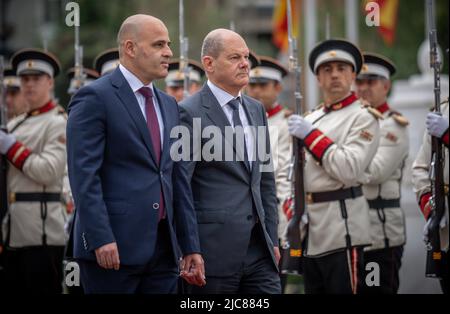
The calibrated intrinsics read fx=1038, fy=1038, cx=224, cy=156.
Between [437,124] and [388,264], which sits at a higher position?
[437,124]

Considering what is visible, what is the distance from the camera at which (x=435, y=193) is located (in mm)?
7477

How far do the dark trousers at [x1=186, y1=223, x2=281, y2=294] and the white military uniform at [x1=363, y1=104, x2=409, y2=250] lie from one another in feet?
7.51

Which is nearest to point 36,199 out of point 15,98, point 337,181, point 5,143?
point 5,143

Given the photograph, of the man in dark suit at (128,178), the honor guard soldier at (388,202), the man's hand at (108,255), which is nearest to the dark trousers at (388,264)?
the honor guard soldier at (388,202)

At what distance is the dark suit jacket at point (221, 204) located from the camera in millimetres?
6172

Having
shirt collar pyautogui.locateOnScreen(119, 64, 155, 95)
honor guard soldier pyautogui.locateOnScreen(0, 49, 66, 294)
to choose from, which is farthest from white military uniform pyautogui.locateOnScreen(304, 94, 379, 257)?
honor guard soldier pyautogui.locateOnScreen(0, 49, 66, 294)

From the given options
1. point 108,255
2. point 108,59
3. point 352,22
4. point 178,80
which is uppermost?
point 352,22

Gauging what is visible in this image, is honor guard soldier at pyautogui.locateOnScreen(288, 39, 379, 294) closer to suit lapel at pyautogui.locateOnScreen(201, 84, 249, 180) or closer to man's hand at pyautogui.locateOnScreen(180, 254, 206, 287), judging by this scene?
suit lapel at pyautogui.locateOnScreen(201, 84, 249, 180)

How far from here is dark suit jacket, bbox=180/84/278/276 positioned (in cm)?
617

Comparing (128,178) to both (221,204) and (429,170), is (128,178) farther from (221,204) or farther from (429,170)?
(429,170)

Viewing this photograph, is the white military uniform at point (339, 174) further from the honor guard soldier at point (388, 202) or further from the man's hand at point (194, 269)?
the man's hand at point (194, 269)

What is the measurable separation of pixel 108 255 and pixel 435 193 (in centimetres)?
295

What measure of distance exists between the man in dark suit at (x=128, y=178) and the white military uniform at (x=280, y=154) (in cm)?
274

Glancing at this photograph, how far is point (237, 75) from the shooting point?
6332 mm
